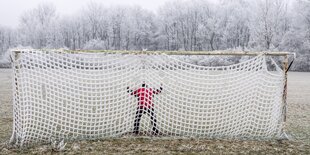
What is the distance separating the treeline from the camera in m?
73.9

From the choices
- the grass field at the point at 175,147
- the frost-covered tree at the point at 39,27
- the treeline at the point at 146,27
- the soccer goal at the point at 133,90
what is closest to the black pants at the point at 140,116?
the soccer goal at the point at 133,90

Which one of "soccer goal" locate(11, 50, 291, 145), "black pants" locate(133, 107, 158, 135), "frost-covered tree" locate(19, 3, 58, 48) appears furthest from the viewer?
"frost-covered tree" locate(19, 3, 58, 48)

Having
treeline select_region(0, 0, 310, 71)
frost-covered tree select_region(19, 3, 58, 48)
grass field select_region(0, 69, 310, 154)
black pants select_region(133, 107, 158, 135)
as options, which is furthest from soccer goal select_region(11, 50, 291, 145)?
frost-covered tree select_region(19, 3, 58, 48)

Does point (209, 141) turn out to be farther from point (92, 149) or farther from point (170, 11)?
point (170, 11)

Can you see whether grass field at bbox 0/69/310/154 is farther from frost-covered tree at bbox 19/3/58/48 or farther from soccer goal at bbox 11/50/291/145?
frost-covered tree at bbox 19/3/58/48

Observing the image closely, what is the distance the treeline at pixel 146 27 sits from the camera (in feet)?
242

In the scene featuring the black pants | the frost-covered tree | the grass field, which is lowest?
the grass field

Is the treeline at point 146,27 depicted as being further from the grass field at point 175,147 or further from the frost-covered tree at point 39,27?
the grass field at point 175,147

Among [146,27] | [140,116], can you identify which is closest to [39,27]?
[146,27]

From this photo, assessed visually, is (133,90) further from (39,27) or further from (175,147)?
(39,27)

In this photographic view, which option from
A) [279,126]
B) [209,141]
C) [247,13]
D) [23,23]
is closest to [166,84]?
[209,141]

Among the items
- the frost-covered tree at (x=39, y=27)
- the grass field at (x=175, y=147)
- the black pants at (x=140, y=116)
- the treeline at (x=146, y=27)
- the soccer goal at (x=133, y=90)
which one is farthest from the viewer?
the frost-covered tree at (x=39, y=27)

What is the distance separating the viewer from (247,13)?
73.9m

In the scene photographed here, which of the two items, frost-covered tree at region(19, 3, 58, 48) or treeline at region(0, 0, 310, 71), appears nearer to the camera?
treeline at region(0, 0, 310, 71)
